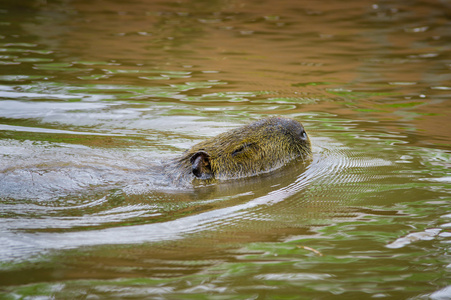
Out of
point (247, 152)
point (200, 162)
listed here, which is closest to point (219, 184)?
point (200, 162)

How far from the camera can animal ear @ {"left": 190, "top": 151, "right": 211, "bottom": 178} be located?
395 cm

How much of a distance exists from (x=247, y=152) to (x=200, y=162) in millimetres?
423

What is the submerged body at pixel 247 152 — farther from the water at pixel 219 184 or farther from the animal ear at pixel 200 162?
the water at pixel 219 184

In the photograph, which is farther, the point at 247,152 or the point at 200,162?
the point at 247,152

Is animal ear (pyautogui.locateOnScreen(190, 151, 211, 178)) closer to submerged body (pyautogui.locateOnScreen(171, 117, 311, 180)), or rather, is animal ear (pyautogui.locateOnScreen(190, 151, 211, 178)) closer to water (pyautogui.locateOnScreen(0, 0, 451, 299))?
submerged body (pyautogui.locateOnScreen(171, 117, 311, 180))

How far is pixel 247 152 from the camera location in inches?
166

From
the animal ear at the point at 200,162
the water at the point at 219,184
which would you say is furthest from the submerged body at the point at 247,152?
the water at the point at 219,184

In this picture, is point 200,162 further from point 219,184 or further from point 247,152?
point 247,152

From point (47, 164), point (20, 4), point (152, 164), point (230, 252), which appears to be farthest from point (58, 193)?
point (20, 4)

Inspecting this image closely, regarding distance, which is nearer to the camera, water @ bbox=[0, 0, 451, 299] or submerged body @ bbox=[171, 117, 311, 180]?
water @ bbox=[0, 0, 451, 299]

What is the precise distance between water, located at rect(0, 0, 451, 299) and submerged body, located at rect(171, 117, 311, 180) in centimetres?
15

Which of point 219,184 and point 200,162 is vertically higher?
point 200,162

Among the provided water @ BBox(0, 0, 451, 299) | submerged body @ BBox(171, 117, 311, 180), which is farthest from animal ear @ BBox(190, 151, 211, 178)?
water @ BBox(0, 0, 451, 299)

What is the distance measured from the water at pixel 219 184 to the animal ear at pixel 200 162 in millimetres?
175
